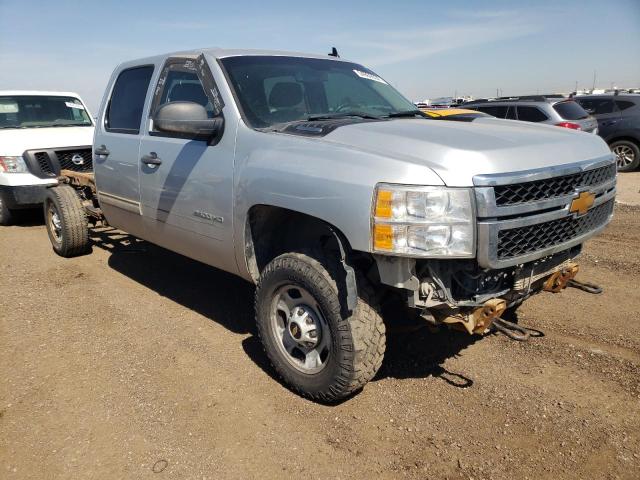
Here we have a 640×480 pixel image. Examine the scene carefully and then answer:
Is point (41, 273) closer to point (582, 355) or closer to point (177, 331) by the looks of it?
point (177, 331)

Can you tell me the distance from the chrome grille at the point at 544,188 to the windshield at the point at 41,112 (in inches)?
317

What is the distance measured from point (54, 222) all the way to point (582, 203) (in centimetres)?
565

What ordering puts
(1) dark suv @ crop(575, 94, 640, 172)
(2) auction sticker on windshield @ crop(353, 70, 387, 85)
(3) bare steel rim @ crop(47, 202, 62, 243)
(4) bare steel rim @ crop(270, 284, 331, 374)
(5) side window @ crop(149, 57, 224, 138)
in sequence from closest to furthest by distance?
(4) bare steel rim @ crop(270, 284, 331, 374) < (5) side window @ crop(149, 57, 224, 138) < (2) auction sticker on windshield @ crop(353, 70, 387, 85) < (3) bare steel rim @ crop(47, 202, 62, 243) < (1) dark suv @ crop(575, 94, 640, 172)

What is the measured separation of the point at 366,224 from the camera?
8.44ft

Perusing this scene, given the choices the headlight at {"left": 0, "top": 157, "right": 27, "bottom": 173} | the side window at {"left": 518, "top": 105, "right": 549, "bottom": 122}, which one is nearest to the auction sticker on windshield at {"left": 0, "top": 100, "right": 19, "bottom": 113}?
the headlight at {"left": 0, "top": 157, "right": 27, "bottom": 173}

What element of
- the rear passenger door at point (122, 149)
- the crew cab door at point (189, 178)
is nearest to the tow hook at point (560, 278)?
the crew cab door at point (189, 178)

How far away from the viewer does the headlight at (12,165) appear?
7.34m

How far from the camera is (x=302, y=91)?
3838 millimetres

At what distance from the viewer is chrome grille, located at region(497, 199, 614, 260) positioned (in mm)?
2615

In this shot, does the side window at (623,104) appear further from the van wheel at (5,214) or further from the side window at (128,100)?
the van wheel at (5,214)

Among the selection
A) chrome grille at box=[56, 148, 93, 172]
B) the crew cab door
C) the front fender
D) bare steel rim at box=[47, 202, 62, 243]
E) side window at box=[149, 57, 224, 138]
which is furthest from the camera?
chrome grille at box=[56, 148, 93, 172]

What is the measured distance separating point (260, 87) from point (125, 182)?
5.41ft

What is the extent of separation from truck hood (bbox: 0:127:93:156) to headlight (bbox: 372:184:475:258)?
20.4 ft

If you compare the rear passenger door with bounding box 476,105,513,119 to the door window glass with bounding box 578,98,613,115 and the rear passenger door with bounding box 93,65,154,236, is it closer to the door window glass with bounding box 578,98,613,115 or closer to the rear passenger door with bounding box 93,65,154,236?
the door window glass with bounding box 578,98,613,115
